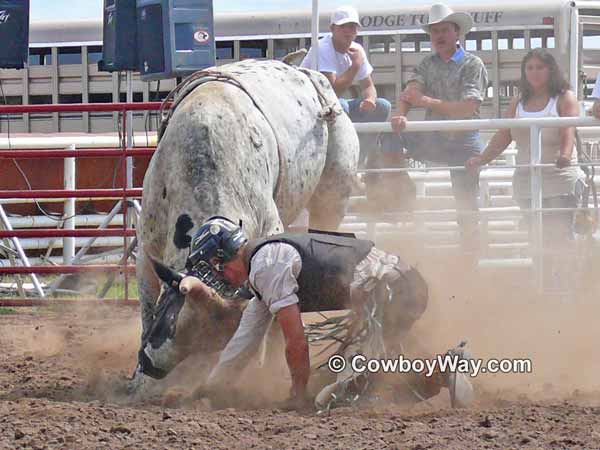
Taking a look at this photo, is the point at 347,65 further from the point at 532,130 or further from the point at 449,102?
the point at 532,130

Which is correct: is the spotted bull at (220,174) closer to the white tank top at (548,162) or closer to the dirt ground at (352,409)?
the dirt ground at (352,409)

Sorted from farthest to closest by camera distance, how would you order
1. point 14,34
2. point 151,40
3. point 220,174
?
point 14,34
point 151,40
point 220,174

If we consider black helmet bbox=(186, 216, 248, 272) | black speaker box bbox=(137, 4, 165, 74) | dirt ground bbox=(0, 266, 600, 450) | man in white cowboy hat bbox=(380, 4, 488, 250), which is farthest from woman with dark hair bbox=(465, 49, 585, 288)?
black helmet bbox=(186, 216, 248, 272)

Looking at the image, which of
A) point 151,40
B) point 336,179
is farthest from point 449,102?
point 151,40

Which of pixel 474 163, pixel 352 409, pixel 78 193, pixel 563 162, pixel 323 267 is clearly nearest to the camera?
pixel 352 409

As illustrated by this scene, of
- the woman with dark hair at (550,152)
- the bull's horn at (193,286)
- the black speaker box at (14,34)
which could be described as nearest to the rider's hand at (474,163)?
the woman with dark hair at (550,152)

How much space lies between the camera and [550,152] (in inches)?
331

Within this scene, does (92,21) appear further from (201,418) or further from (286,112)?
(201,418)

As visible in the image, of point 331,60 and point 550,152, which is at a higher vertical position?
point 331,60

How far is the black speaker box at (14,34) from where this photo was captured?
33.8 feet

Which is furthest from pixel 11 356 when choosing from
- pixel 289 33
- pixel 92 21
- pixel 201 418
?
pixel 92 21

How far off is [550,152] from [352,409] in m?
4.25

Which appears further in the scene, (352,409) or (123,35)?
(123,35)

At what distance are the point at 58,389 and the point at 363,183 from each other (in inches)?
144
